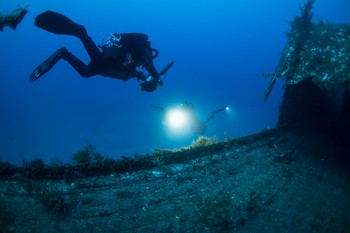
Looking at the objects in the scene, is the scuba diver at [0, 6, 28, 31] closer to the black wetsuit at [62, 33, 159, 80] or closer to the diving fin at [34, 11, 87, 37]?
the diving fin at [34, 11, 87, 37]

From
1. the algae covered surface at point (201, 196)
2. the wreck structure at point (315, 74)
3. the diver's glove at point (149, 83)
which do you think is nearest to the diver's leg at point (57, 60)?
the diver's glove at point (149, 83)

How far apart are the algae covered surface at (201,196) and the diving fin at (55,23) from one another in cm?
325

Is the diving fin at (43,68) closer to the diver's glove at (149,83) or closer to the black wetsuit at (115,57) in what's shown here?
the black wetsuit at (115,57)

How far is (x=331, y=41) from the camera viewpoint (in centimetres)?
659

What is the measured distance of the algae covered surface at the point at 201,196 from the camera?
14.4 feet

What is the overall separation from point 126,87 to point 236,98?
4696cm

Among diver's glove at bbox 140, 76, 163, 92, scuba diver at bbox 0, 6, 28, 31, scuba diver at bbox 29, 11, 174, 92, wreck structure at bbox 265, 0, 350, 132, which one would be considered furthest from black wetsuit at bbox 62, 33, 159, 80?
wreck structure at bbox 265, 0, 350, 132

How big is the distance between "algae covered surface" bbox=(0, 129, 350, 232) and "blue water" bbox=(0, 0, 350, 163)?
166 ft

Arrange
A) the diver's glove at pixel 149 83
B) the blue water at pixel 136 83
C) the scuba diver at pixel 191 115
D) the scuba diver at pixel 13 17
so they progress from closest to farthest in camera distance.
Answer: the scuba diver at pixel 13 17, the diver's glove at pixel 149 83, the scuba diver at pixel 191 115, the blue water at pixel 136 83

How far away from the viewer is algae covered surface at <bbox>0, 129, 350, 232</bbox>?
438 centimetres

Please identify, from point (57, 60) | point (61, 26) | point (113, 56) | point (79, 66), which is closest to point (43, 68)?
point (57, 60)

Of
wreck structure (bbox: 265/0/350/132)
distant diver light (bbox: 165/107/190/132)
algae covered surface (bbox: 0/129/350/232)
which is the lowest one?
algae covered surface (bbox: 0/129/350/232)

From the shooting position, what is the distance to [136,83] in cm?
11975

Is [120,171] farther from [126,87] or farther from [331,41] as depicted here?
[126,87]
